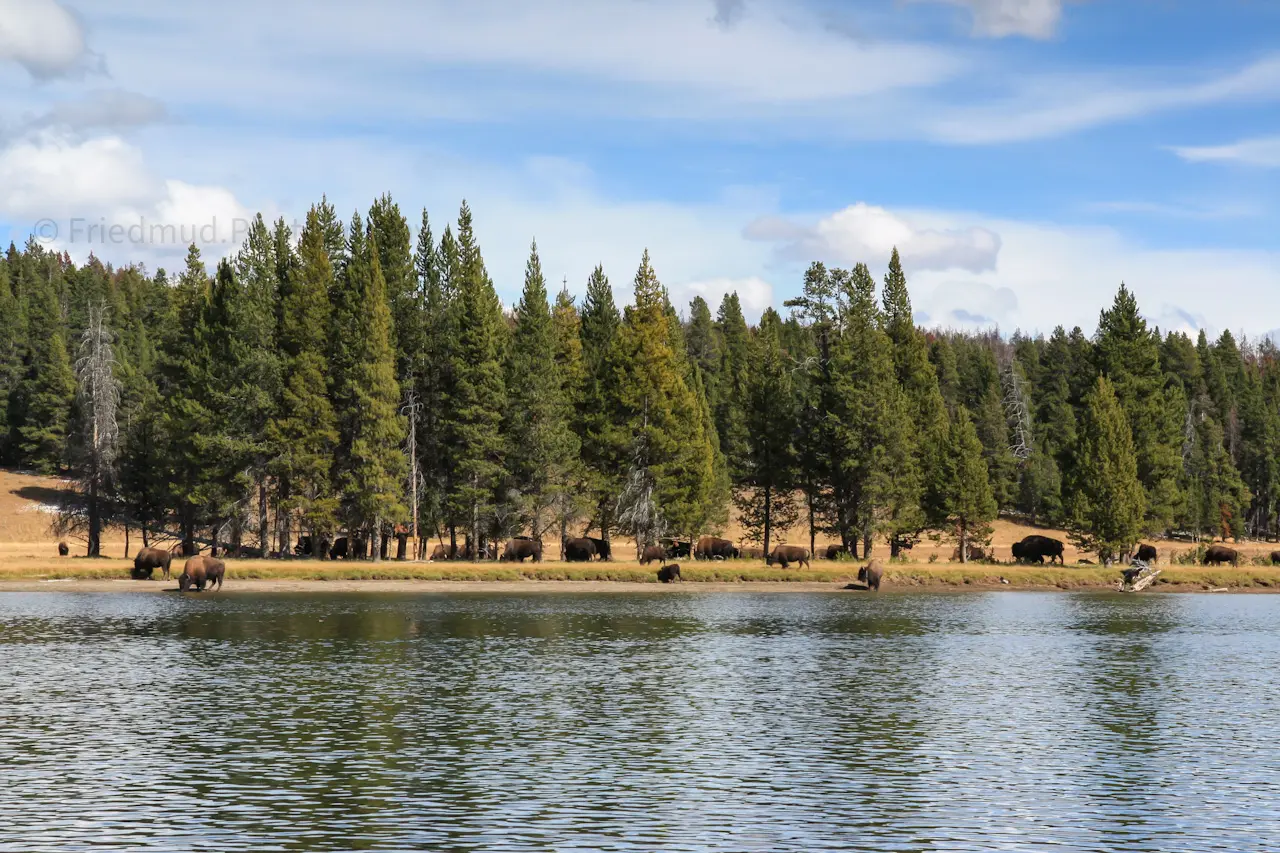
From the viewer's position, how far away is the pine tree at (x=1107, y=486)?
83.8 m

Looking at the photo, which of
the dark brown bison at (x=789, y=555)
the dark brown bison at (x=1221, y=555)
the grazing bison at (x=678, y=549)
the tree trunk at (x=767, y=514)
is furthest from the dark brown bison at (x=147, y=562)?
the dark brown bison at (x=1221, y=555)

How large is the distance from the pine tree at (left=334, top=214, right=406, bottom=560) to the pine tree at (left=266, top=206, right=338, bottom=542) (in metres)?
1.41

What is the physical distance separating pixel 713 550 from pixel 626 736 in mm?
68141

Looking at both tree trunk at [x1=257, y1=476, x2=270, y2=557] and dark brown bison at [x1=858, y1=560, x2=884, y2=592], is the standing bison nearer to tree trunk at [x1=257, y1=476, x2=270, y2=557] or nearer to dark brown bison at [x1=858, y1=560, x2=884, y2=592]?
dark brown bison at [x1=858, y1=560, x2=884, y2=592]

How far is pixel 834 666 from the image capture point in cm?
4119

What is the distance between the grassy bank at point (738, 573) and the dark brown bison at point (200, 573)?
423cm

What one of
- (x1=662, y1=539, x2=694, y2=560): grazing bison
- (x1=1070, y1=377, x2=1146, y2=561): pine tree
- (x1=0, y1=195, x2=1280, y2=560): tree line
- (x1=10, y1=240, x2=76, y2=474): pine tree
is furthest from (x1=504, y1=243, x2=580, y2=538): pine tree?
(x1=10, y1=240, x2=76, y2=474): pine tree

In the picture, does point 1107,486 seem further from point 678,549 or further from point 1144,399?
point 678,549

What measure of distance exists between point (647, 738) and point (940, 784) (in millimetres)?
7040

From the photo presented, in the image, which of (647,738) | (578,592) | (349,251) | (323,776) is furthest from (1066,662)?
(349,251)

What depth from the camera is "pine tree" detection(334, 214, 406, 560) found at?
264ft

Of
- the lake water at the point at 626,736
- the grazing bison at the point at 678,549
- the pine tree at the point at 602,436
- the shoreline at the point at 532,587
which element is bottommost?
the lake water at the point at 626,736

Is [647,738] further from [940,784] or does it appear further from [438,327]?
[438,327]

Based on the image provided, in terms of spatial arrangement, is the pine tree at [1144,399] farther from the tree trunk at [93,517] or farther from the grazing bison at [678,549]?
the tree trunk at [93,517]
